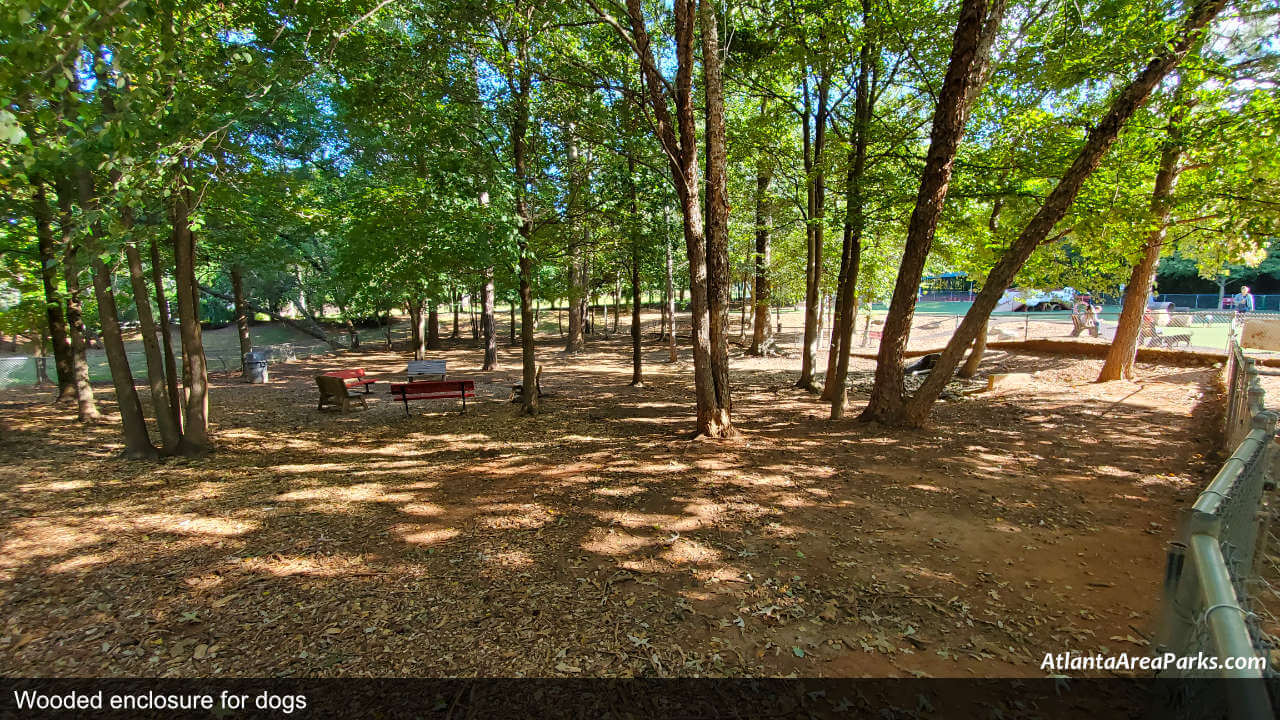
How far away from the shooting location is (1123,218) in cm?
872

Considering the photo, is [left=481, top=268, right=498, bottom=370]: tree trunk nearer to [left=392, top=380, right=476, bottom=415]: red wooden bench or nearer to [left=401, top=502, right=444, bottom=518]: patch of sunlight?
[left=392, top=380, right=476, bottom=415]: red wooden bench

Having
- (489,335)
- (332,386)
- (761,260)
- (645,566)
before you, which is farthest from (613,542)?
(489,335)

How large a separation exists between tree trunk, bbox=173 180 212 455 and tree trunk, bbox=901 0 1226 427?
10.9 m

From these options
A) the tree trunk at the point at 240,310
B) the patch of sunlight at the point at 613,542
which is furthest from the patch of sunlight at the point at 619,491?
the tree trunk at the point at 240,310

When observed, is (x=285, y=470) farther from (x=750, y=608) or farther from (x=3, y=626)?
(x=750, y=608)

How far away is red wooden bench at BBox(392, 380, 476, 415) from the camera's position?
405 inches

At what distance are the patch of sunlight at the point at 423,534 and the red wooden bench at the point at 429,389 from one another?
5.62 m

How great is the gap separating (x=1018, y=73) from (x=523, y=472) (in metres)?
9.62

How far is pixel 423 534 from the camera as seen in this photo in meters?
4.80

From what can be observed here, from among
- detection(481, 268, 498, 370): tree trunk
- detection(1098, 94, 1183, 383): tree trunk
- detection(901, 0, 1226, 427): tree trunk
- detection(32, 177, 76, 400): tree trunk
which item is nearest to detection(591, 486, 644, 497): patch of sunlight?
detection(901, 0, 1226, 427): tree trunk

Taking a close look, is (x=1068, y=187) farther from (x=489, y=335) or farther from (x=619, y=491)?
(x=489, y=335)

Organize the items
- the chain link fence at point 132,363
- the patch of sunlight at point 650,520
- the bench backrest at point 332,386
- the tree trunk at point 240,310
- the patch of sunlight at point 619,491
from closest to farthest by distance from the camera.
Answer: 1. the patch of sunlight at point 650,520
2. the patch of sunlight at point 619,491
3. the bench backrest at point 332,386
4. the chain link fence at point 132,363
5. the tree trunk at point 240,310

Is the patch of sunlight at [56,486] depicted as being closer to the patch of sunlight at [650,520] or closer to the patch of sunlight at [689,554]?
the patch of sunlight at [650,520]

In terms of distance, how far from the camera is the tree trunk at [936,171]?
22.0ft
